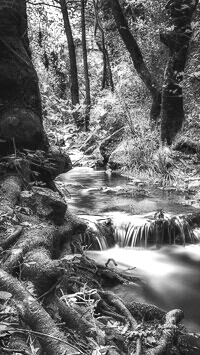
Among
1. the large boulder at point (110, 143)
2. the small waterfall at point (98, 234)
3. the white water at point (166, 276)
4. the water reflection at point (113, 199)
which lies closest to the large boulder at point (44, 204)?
the white water at point (166, 276)

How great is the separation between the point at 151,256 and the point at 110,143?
26.5 ft

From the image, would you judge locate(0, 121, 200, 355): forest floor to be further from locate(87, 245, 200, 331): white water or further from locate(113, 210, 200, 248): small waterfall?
locate(113, 210, 200, 248): small waterfall

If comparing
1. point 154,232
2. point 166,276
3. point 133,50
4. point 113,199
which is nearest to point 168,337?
point 166,276

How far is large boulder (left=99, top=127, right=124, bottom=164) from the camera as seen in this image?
13.8 metres

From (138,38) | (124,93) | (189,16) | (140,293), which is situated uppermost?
(138,38)

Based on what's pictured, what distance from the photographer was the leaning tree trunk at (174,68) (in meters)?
9.80

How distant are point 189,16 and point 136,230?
6.22 meters

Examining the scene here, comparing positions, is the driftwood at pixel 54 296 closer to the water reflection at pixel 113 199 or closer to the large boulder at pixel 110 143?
the water reflection at pixel 113 199

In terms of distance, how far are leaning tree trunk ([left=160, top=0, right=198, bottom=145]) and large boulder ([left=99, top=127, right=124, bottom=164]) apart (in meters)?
2.67

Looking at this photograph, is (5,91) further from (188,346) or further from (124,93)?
(124,93)

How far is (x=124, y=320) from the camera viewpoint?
3047mm

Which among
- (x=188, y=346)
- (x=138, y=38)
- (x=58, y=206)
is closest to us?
(x=188, y=346)

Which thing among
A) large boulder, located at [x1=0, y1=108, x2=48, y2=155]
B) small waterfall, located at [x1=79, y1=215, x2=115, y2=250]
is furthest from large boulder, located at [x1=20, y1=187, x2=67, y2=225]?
small waterfall, located at [x1=79, y1=215, x2=115, y2=250]

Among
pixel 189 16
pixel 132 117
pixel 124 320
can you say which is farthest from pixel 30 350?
pixel 132 117
